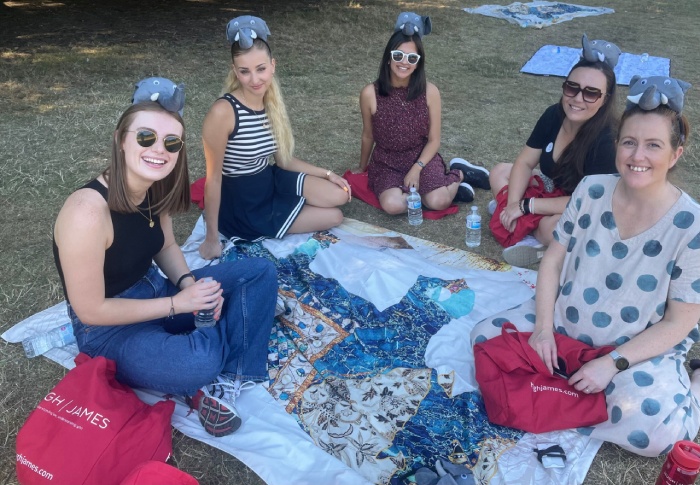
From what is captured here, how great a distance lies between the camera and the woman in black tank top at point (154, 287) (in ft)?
7.72

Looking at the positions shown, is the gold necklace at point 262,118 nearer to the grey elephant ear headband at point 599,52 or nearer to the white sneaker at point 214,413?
the white sneaker at point 214,413

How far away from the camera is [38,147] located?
5555 mm

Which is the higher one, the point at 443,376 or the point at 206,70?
the point at 206,70

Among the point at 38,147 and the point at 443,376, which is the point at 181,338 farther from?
the point at 38,147

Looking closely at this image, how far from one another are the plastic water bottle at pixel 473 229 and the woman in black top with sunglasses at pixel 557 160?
0.14 metres

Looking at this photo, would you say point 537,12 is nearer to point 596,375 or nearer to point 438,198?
point 438,198

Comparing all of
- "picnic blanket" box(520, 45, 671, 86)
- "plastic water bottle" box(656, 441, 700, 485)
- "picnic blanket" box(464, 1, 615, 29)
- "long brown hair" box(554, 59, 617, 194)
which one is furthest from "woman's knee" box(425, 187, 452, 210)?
"picnic blanket" box(464, 1, 615, 29)

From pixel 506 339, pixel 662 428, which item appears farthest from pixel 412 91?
pixel 662 428

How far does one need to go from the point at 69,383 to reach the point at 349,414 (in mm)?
1223

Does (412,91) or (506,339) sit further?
(412,91)

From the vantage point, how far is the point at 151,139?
2.40 meters

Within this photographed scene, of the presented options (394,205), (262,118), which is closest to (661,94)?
(394,205)

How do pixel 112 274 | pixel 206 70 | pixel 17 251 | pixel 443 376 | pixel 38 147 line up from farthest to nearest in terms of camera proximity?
pixel 206 70 → pixel 38 147 → pixel 17 251 → pixel 443 376 → pixel 112 274

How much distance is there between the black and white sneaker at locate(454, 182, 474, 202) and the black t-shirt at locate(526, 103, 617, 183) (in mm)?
706
